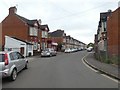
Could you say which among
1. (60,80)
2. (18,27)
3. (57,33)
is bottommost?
(60,80)

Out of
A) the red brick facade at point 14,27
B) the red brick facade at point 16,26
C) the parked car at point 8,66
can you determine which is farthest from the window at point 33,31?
the parked car at point 8,66

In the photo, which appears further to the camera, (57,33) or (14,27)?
(57,33)

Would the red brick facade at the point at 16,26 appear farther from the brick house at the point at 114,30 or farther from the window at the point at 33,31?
the brick house at the point at 114,30

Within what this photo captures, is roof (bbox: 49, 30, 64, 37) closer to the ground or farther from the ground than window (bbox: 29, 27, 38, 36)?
farther from the ground

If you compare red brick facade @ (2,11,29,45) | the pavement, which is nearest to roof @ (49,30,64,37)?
red brick facade @ (2,11,29,45)

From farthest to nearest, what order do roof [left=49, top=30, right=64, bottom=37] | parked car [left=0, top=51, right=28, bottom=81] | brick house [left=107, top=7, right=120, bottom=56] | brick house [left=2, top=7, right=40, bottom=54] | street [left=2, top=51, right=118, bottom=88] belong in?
roof [left=49, top=30, right=64, bottom=37]
brick house [left=2, top=7, right=40, bottom=54]
brick house [left=107, top=7, right=120, bottom=56]
parked car [left=0, top=51, right=28, bottom=81]
street [left=2, top=51, right=118, bottom=88]

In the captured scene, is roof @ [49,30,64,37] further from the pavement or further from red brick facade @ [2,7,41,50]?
the pavement

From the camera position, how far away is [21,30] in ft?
158

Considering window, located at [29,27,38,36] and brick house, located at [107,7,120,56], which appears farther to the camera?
window, located at [29,27,38,36]

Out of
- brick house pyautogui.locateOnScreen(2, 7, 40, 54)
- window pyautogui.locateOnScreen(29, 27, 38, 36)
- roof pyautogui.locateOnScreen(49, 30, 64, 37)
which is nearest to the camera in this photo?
brick house pyautogui.locateOnScreen(2, 7, 40, 54)

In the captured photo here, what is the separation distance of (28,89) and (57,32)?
8588 cm

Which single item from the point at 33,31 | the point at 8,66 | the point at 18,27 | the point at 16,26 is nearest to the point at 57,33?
the point at 33,31

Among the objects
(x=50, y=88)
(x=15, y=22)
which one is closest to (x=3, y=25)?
(x=15, y=22)

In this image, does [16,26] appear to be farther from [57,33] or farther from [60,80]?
[57,33]
